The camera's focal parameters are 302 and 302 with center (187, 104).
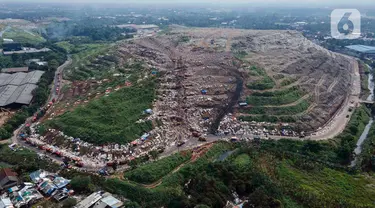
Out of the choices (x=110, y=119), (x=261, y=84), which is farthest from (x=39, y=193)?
(x=261, y=84)

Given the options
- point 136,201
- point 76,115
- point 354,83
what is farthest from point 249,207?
point 354,83

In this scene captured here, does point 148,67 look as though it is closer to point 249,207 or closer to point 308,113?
point 308,113

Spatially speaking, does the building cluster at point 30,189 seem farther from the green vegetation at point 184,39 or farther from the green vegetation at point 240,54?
the green vegetation at point 184,39

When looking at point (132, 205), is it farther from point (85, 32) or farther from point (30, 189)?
point (85, 32)

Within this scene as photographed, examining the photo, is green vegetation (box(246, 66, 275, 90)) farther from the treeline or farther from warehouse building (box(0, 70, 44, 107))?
the treeline

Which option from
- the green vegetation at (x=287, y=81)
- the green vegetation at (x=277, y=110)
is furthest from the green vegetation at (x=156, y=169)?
the green vegetation at (x=287, y=81)

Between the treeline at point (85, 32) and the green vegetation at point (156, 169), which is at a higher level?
the treeline at point (85, 32)
